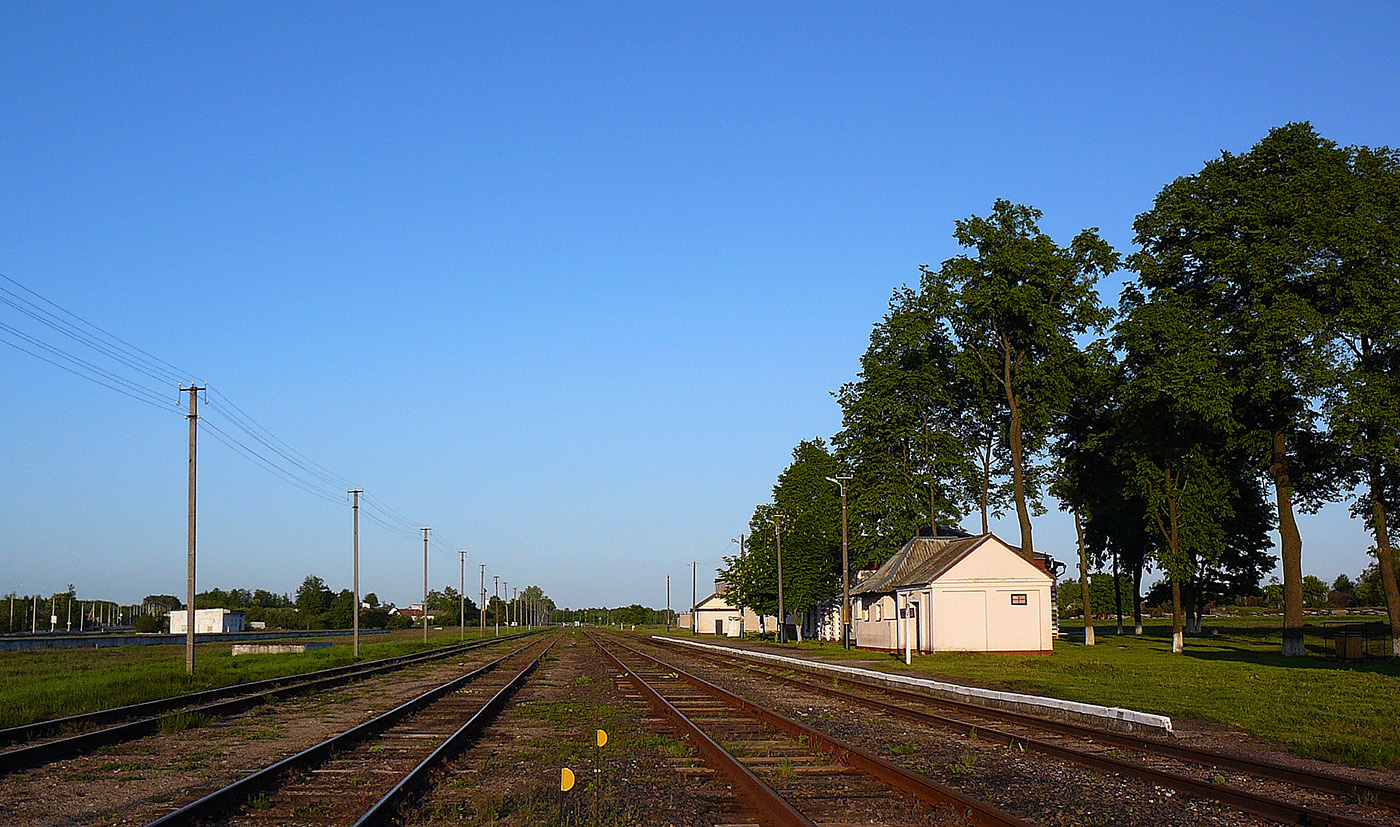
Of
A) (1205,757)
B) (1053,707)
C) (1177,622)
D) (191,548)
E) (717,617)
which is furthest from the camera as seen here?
(717,617)

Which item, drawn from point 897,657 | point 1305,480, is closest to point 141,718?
point 897,657

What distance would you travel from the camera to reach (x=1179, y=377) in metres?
38.3

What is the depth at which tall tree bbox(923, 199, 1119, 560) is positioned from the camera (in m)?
50.2

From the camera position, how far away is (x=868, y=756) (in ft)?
42.3

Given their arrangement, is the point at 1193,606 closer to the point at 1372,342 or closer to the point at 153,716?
the point at 1372,342

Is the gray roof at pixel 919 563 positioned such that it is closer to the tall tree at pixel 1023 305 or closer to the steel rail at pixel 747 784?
the tall tree at pixel 1023 305

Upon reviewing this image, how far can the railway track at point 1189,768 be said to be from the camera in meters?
10.3

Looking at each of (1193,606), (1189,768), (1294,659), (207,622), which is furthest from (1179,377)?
(207,622)

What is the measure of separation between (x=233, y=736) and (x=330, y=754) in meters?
3.92

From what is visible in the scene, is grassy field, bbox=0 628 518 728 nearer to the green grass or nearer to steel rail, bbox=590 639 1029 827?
steel rail, bbox=590 639 1029 827

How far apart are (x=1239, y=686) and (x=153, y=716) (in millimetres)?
23294

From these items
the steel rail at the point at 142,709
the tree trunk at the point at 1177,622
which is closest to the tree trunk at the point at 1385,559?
the tree trunk at the point at 1177,622

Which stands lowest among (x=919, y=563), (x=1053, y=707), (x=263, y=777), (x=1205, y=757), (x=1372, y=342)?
(x=1053, y=707)

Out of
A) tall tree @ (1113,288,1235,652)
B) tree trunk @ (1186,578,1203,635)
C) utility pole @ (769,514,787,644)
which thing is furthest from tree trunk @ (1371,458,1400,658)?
utility pole @ (769,514,787,644)
